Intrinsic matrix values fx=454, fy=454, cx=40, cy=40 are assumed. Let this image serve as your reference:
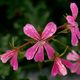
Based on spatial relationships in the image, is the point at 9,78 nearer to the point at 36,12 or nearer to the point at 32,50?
the point at 32,50

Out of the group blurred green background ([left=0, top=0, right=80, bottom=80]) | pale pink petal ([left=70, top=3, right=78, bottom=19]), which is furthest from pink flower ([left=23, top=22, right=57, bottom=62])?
blurred green background ([left=0, top=0, right=80, bottom=80])

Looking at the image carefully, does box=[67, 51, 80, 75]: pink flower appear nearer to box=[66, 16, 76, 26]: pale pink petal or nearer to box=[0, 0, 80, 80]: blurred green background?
box=[66, 16, 76, 26]: pale pink petal

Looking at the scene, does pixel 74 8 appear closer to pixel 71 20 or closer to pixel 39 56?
pixel 71 20

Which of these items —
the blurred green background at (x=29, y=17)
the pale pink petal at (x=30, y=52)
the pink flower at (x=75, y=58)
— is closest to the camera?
the pale pink petal at (x=30, y=52)

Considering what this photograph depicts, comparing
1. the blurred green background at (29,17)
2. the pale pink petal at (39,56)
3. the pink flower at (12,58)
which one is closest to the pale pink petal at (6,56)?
the pink flower at (12,58)

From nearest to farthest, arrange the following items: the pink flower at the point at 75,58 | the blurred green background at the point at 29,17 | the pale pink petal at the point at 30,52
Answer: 1. the pale pink petal at the point at 30,52
2. the pink flower at the point at 75,58
3. the blurred green background at the point at 29,17

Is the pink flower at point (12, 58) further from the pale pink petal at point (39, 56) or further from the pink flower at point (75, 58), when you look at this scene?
the pink flower at point (75, 58)

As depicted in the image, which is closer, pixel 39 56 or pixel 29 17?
pixel 39 56

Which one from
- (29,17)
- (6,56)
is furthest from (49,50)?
(29,17)
